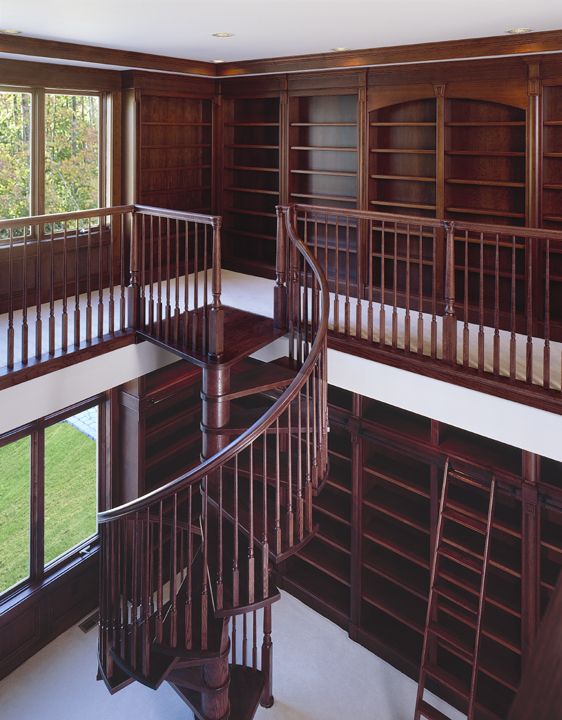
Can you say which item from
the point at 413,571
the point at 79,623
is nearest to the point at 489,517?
the point at 413,571

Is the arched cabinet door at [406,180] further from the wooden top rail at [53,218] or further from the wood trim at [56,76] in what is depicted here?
the wood trim at [56,76]

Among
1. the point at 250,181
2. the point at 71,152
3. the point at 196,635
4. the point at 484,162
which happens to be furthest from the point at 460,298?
the point at 71,152

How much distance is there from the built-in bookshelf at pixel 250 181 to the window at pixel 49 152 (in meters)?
1.36

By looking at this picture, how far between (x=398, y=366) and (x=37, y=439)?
2.93m

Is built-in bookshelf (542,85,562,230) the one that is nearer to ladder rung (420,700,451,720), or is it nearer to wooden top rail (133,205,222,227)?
wooden top rail (133,205,222,227)

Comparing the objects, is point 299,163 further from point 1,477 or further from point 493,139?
point 1,477

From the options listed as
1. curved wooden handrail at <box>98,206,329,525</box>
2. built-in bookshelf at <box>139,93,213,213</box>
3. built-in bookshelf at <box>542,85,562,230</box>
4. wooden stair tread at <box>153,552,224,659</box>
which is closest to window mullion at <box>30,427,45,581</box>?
wooden stair tread at <box>153,552,224,659</box>

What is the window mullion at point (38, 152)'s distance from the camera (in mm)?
5072

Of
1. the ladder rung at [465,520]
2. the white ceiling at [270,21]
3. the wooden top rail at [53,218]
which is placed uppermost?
the white ceiling at [270,21]

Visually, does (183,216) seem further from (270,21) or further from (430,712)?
(430,712)

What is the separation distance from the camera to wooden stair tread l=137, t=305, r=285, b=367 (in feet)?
13.8

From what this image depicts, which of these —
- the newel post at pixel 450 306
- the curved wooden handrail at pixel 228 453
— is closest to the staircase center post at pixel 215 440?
the curved wooden handrail at pixel 228 453

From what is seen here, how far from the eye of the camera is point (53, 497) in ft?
17.6

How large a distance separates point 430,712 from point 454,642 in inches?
20.8
